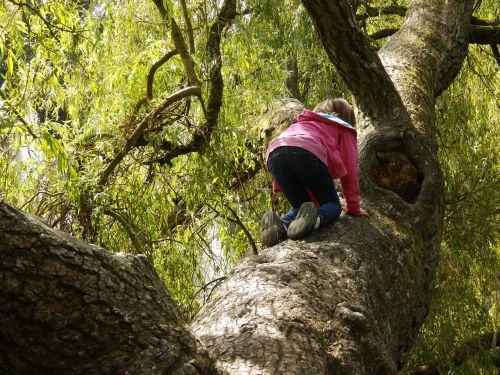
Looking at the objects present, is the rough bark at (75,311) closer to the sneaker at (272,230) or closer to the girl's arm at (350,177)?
the sneaker at (272,230)

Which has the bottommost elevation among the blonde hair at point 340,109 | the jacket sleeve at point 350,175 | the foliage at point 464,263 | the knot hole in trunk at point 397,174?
the foliage at point 464,263

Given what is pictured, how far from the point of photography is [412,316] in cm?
267

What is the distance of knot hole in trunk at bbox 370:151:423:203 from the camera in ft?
10.3

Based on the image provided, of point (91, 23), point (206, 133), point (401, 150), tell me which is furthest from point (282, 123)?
point (91, 23)

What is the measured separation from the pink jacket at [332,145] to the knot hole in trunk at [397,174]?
0.89ft

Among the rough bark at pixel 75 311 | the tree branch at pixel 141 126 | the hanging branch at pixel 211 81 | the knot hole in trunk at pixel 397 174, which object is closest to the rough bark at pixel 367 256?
the knot hole in trunk at pixel 397 174

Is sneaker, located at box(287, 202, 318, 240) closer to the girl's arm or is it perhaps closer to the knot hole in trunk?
the girl's arm

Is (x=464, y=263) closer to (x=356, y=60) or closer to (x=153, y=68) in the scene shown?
(x=356, y=60)

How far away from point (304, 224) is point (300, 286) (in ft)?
1.82

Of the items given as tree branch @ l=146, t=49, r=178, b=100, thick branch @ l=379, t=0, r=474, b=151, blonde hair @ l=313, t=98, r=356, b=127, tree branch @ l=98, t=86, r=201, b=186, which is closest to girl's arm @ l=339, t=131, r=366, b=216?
blonde hair @ l=313, t=98, r=356, b=127

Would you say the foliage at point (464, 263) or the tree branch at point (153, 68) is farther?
the foliage at point (464, 263)

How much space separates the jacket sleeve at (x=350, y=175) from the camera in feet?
9.24

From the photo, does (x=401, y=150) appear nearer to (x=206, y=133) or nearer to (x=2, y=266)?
(x=206, y=133)

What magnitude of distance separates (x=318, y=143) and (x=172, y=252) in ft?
4.01
